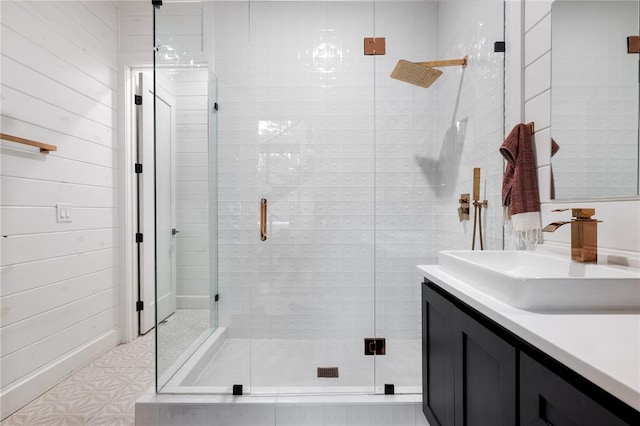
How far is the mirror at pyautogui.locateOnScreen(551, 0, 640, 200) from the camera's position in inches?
38.6

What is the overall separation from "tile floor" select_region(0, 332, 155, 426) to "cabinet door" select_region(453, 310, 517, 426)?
170 cm

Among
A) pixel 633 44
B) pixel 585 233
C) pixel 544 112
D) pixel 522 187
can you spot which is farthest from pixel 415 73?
pixel 585 233

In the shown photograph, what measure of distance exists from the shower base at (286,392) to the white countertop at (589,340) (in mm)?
1128

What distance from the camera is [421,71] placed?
1.97m

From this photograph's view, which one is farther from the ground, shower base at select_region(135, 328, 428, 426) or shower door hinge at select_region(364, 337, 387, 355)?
shower door hinge at select_region(364, 337, 387, 355)

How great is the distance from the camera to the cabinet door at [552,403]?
48 cm

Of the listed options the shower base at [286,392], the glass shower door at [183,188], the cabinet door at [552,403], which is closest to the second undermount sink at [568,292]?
the cabinet door at [552,403]

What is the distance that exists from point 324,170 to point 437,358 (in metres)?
1.49

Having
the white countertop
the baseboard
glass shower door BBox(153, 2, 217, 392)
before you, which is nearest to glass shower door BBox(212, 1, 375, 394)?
glass shower door BBox(153, 2, 217, 392)

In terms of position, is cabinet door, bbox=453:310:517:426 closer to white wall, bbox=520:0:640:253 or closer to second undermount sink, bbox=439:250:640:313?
second undermount sink, bbox=439:250:640:313

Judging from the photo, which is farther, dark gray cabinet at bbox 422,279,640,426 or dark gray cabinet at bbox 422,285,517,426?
dark gray cabinet at bbox 422,285,517,426

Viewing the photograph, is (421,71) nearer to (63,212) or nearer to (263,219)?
(263,219)

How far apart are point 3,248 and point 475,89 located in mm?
2824

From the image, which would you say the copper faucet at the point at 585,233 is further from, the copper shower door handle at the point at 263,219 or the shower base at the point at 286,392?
the copper shower door handle at the point at 263,219
